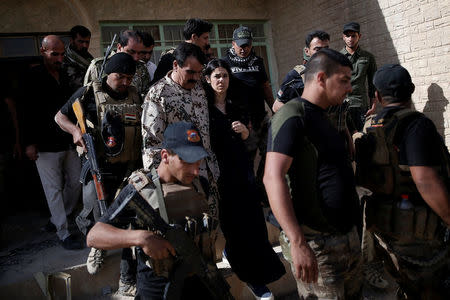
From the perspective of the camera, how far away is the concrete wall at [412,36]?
17.1 feet

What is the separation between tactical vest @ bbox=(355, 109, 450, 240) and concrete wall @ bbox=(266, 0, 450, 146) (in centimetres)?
333

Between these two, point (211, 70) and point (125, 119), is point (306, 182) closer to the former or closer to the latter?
point (211, 70)

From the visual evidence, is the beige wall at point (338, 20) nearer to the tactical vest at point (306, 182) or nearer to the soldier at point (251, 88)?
the soldier at point (251, 88)

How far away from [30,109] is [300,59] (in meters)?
4.69

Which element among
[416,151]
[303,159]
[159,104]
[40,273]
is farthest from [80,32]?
[416,151]

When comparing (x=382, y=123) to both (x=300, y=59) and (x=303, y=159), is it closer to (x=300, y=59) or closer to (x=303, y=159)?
(x=303, y=159)

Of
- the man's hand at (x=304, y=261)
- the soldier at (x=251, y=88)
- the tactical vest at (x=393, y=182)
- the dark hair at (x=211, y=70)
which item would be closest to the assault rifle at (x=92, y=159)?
the dark hair at (x=211, y=70)

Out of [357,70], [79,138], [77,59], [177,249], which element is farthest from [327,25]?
[177,249]

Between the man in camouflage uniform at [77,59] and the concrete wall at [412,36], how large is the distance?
397 centimetres

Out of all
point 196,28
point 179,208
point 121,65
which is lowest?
point 179,208

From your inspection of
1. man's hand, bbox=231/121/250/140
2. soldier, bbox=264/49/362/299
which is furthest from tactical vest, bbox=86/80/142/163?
soldier, bbox=264/49/362/299

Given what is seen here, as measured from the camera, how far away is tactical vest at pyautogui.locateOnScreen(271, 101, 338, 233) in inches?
80.7

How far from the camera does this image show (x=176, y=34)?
267 inches

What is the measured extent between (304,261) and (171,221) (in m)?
0.66
